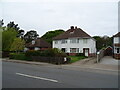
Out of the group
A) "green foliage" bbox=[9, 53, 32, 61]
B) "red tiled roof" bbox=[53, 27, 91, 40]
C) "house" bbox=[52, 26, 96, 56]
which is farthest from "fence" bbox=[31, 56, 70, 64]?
"red tiled roof" bbox=[53, 27, 91, 40]

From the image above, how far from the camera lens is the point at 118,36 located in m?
40.5

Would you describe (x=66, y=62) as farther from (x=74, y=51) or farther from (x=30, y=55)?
(x=74, y=51)

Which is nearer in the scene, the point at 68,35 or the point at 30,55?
the point at 30,55

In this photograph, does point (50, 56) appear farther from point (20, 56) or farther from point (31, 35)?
point (31, 35)

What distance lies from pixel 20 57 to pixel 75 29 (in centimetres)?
2245

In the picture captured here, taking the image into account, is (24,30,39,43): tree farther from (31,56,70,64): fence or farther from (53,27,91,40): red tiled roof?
(31,56,70,64): fence

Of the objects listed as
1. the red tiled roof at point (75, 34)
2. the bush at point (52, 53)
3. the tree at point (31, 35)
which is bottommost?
the bush at point (52, 53)

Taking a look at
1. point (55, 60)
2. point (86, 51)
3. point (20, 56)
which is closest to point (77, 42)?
point (86, 51)

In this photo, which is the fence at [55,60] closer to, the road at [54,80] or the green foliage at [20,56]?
the green foliage at [20,56]

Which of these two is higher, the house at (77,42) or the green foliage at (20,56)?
the house at (77,42)

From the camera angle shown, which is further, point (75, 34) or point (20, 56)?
point (75, 34)

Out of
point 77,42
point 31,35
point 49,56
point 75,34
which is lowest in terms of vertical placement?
point 49,56

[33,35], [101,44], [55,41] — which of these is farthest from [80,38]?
[33,35]

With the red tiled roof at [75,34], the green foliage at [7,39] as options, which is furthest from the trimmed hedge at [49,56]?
the red tiled roof at [75,34]
